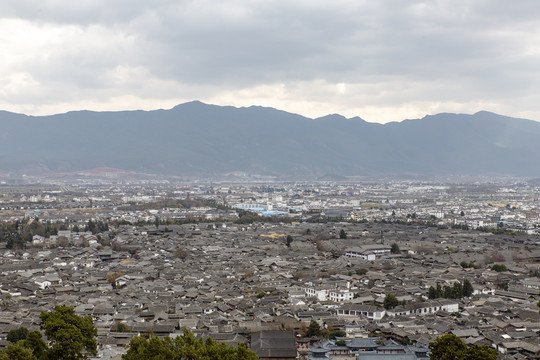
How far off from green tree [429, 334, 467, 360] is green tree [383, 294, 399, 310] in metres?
7.56

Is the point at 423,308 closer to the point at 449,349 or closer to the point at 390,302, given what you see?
the point at 390,302

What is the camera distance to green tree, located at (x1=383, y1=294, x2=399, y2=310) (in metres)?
21.2

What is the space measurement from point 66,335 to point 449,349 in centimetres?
920

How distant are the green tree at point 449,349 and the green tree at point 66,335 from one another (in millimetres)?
8417

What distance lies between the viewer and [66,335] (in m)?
13.6

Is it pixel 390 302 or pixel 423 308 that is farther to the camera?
pixel 390 302

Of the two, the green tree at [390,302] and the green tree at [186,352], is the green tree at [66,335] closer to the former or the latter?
the green tree at [186,352]

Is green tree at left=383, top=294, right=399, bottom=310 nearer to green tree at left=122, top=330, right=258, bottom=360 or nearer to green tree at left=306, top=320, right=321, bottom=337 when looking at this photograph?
green tree at left=306, top=320, right=321, bottom=337

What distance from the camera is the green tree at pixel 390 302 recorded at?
21.2 meters

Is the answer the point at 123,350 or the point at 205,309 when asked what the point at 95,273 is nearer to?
the point at 205,309

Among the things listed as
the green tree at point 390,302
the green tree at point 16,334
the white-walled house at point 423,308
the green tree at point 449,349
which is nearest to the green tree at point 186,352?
the green tree at point 449,349

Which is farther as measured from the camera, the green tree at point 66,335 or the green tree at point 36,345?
the green tree at point 66,335

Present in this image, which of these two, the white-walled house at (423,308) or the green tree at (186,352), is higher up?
the green tree at (186,352)

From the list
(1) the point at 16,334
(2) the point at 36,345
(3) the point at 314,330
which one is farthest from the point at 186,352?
(1) the point at 16,334
